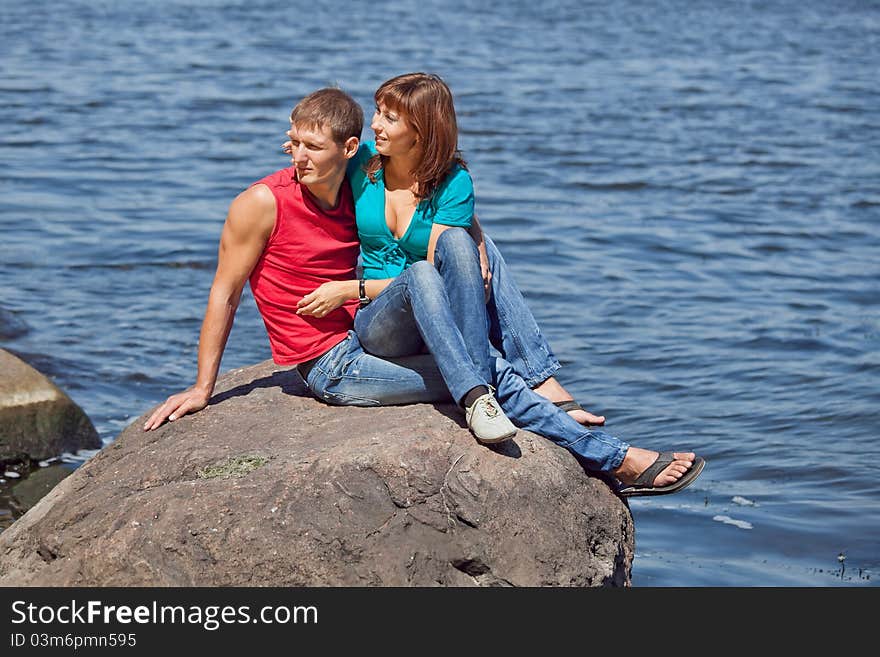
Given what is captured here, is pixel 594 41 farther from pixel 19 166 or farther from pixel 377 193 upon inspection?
pixel 377 193

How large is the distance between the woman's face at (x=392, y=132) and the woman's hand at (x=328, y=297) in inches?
21.5

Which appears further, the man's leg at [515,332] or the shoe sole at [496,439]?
the man's leg at [515,332]

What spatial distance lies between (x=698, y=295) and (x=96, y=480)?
7.07 meters

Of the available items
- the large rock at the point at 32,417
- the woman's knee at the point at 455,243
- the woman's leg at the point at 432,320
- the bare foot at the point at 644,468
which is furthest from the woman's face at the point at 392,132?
the large rock at the point at 32,417

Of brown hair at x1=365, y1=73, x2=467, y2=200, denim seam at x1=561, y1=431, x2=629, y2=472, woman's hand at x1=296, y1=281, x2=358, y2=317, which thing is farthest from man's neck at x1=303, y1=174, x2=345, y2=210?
denim seam at x1=561, y1=431, x2=629, y2=472

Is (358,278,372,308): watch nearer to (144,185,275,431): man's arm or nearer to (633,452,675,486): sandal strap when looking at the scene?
(144,185,275,431): man's arm

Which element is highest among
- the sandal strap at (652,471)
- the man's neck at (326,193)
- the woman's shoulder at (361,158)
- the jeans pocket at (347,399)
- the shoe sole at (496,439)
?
the woman's shoulder at (361,158)

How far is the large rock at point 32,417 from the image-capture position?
7.09m

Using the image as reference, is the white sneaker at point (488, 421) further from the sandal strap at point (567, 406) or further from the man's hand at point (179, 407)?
the man's hand at point (179, 407)

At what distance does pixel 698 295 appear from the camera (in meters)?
11.2

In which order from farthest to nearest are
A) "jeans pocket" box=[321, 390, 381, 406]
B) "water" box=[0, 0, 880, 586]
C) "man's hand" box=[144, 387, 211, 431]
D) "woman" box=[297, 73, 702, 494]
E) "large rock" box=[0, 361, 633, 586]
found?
1. "water" box=[0, 0, 880, 586]
2. "man's hand" box=[144, 387, 211, 431]
3. "jeans pocket" box=[321, 390, 381, 406]
4. "woman" box=[297, 73, 702, 494]
5. "large rock" box=[0, 361, 633, 586]

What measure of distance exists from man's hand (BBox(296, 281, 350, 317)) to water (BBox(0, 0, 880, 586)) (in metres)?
2.27

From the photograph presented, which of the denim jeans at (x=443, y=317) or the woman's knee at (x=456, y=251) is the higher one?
the woman's knee at (x=456, y=251)

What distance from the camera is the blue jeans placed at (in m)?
5.07
